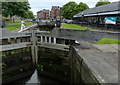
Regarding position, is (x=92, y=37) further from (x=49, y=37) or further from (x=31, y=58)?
(x=31, y=58)

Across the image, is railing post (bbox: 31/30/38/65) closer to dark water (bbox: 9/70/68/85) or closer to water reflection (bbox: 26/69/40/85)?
water reflection (bbox: 26/69/40/85)

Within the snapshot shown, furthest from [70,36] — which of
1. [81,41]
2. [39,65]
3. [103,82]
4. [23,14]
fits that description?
[23,14]

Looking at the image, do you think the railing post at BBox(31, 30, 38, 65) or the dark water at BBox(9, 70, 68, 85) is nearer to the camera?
the dark water at BBox(9, 70, 68, 85)

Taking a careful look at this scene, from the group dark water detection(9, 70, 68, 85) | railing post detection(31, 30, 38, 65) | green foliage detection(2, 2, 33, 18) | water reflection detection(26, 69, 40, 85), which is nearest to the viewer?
dark water detection(9, 70, 68, 85)

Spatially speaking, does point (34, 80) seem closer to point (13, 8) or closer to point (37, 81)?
point (37, 81)

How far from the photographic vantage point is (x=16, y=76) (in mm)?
7488

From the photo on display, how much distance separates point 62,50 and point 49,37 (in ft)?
5.67

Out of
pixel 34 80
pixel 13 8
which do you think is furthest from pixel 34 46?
pixel 13 8

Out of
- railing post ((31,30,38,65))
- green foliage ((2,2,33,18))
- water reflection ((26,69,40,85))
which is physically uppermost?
green foliage ((2,2,33,18))

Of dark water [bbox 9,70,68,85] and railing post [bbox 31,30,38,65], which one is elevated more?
railing post [bbox 31,30,38,65]

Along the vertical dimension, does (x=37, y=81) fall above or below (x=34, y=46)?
below

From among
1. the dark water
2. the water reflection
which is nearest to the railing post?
the water reflection

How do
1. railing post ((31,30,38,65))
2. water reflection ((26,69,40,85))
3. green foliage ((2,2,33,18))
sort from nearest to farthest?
water reflection ((26,69,40,85)), railing post ((31,30,38,65)), green foliage ((2,2,33,18))

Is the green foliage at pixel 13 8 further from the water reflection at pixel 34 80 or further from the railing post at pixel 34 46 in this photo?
the water reflection at pixel 34 80
